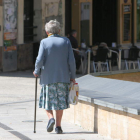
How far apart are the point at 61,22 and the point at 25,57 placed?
2647 millimetres

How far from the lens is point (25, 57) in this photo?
1778 centimetres

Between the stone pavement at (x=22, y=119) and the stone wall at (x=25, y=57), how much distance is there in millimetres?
3273

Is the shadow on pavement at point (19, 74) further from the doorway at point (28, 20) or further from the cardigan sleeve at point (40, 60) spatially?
the cardigan sleeve at point (40, 60)

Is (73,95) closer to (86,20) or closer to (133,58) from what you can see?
(133,58)

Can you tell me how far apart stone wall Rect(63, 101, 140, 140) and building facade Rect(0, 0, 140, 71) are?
9.36m

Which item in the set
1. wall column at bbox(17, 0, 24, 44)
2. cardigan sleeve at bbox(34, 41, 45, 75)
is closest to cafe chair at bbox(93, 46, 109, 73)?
wall column at bbox(17, 0, 24, 44)

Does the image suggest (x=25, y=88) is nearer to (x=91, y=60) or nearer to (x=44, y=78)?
(x=91, y=60)

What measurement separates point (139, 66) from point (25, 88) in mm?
5985

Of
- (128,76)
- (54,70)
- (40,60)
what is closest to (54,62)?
(54,70)

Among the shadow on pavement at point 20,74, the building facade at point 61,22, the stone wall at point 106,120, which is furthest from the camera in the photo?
the building facade at point 61,22

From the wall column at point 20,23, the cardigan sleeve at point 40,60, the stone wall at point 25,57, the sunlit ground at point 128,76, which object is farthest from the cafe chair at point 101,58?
the cardigan sleeve at point 40,60

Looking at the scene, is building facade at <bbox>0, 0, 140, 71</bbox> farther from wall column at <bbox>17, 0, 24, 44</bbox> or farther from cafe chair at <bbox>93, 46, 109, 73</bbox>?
cafe chair at <bbox>93, 46, 109, 73</bbox>

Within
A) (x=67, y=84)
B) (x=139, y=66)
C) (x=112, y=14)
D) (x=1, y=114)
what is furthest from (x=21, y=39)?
(x=67, y=84)

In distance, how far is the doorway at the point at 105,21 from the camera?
71.5 ft
